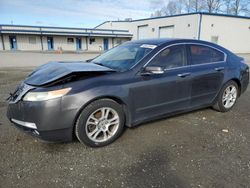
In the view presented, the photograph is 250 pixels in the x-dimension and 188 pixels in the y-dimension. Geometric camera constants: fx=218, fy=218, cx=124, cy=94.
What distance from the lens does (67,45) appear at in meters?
40.8

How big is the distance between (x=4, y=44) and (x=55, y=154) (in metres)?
39.6

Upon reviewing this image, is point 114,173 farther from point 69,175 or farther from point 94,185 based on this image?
point 69,175

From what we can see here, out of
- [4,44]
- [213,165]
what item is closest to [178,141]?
[213,165]

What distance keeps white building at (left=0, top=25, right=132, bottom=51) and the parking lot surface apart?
118 ft

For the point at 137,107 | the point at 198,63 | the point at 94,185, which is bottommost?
the point at 94,185

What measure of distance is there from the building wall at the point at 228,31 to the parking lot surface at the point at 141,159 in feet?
93.1

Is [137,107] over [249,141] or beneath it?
over

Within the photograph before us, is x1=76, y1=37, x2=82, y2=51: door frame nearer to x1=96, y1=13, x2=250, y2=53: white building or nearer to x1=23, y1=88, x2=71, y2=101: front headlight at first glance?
x1=96, y1=13, x2=250, y2=53: white building

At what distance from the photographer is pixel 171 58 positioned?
387 centimetres

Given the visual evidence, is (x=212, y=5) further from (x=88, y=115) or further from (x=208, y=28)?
(x=88, y=115)

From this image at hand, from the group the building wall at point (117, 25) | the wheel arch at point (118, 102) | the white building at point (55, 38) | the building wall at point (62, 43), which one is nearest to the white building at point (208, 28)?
the building wall at point (117, 25)

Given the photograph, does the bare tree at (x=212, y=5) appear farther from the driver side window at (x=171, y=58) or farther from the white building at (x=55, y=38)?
the driver side window at (x=171, y=58)

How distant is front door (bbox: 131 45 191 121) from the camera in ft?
11.5

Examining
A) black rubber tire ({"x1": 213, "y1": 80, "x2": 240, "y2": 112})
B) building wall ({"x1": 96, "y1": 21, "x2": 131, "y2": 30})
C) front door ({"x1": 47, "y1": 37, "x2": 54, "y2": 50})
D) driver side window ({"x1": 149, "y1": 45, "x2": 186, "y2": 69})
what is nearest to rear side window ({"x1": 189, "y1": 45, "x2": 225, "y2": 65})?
driver side window ({"x1": 149, "y1": 45, "x2": 186, "y2": 69})
